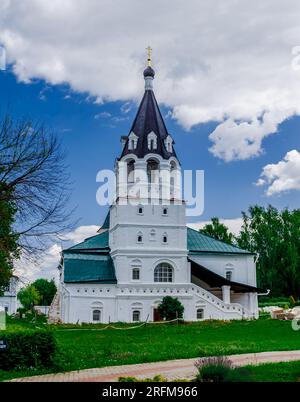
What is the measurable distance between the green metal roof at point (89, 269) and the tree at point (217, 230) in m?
27.0

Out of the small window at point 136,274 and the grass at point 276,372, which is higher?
the small window at point 136,274

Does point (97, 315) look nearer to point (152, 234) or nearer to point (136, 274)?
point (136, 274)

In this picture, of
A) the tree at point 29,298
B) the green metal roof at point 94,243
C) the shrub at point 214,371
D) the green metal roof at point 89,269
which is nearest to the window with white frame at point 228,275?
the green metal roof at point 89,269

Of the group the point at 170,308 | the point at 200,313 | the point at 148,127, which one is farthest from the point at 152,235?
the point at 148,127

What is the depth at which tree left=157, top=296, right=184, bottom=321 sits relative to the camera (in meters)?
37.8

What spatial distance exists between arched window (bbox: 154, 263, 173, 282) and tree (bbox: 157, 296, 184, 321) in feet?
7.27

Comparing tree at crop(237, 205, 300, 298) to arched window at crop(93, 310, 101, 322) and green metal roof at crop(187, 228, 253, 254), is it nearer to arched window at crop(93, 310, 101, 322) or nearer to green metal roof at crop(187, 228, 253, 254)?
green metal roof at crop(187, 228, 253, 254)

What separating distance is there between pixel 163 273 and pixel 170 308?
3.42m

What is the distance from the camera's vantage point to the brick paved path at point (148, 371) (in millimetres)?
12664

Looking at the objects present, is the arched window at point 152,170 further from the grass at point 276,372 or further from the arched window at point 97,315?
the grass at point 276,372

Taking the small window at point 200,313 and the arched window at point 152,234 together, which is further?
the arched window at point 152,234

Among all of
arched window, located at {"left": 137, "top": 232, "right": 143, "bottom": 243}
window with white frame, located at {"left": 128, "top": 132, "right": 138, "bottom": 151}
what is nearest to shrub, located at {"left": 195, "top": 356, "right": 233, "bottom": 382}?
arched window, located at {"left": 137, "top": 232, "right": 143, "bottom": 243}

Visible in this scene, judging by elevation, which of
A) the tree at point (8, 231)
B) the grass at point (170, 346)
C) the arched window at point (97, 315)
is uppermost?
the tree at point (8, 231)

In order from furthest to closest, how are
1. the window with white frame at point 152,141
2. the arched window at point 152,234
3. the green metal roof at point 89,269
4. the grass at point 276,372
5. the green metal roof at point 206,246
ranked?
1. the green metal roof at point 206,246
2. the window with white frame at point 152,141
3. the arched window at point 152,234
4. the green metal roof at point 89,269
5. the grass at point 276,372
